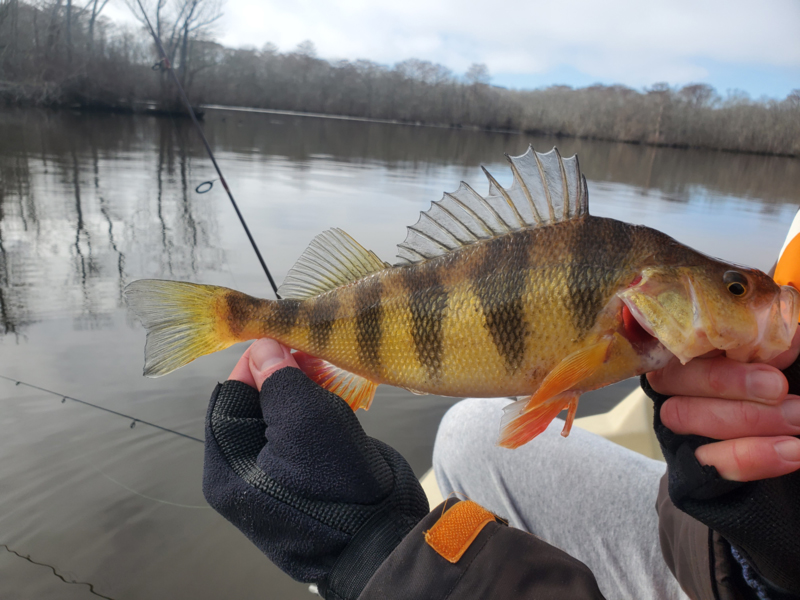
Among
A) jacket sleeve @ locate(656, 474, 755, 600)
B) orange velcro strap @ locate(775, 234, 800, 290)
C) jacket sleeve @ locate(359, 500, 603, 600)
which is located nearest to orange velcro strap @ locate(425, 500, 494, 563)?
jacket sleeve @ locate(359, 500, 603, 600)

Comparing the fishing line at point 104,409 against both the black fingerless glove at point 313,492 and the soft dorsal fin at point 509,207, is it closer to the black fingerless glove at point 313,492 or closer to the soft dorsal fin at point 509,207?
the black fingerless glove at point 313,492

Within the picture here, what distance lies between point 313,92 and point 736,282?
58.4m

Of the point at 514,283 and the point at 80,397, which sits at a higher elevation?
the point at 514,283

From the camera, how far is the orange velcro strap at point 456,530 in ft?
3.76

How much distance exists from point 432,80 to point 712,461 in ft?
211

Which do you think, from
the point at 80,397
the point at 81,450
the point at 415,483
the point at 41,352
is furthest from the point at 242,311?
the point at 41,352

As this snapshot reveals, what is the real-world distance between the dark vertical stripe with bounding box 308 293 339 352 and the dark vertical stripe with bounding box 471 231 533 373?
0.41 m

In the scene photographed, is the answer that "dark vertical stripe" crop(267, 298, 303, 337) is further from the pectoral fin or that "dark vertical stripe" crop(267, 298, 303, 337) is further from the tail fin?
the pectoral fin

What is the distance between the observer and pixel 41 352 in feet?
12.0

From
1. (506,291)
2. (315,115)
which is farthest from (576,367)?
(315,115)

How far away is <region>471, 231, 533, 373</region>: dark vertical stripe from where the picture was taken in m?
1.12

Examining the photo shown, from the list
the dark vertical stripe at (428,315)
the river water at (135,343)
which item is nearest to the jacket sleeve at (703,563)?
the dark vertical stripe at (428,315)

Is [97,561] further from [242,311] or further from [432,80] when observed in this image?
[432,80]

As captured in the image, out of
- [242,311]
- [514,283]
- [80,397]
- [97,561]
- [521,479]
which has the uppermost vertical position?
Answer: [514,283]
